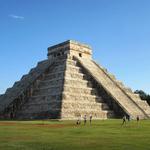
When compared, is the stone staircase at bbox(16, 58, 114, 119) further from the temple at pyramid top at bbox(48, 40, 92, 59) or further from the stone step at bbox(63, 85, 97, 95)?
the temple at pyramid top at bbox(48, 40, 92, 59)

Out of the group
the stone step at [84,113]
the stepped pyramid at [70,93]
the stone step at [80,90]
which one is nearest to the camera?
the stone step at [84,113]

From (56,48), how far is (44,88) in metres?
11.7

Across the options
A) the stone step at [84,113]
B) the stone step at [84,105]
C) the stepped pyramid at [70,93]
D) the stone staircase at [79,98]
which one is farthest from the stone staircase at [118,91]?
the stone step at [84,113]

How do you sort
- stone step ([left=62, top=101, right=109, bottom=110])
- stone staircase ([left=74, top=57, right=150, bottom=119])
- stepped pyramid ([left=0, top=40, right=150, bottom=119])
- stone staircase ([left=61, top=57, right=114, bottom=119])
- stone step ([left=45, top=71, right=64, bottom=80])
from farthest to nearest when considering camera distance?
stone step ([left=45, top=71, right=64, bottom=80]), stone staircase ([left=74, top=57, right=150, bottom=119]), stepped pyramid ([left=0, top=40, right=150, bottom=119]), stone staircase ([left=61, top=57, right=114, bottom=119]), stone step ([left=62, top=101, right=109, bottom=110])

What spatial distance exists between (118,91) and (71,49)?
452 inches

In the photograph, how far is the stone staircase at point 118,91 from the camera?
50000 millimetres

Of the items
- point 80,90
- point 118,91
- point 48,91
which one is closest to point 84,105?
point 80,90

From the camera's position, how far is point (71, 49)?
192ft

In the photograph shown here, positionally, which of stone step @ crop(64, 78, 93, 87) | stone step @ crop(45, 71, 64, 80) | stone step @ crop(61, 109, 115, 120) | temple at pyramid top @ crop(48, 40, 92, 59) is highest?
temple at pyramid top @ crop(48, 40, 92, 59)

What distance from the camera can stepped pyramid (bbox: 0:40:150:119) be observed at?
45.9m

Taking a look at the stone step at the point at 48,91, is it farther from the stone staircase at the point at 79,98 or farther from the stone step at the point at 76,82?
the stone step at the point at 76,82

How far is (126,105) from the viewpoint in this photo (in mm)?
50344

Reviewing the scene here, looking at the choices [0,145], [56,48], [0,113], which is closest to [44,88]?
[0,113]

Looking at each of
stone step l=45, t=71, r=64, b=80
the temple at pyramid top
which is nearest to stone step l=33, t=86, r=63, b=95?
stone step l=45, t=71, r=64, b=80
